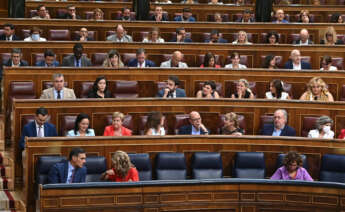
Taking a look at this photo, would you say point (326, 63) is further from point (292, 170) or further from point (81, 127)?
point (81, 127)

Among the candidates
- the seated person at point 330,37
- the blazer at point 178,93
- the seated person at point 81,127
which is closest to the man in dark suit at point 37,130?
the seated person at point 81,127

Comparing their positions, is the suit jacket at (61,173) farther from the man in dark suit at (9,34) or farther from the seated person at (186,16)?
the seated person at (186,16)

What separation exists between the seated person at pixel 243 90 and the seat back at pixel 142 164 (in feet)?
5.07

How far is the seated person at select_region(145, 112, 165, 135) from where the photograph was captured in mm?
5602

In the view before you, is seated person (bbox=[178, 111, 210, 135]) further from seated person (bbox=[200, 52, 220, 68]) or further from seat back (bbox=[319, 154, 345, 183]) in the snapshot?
seated person (bbox=[200, 52, 220, 68])

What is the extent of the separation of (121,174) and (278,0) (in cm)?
658

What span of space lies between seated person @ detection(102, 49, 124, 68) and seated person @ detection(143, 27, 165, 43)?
835 millimetres

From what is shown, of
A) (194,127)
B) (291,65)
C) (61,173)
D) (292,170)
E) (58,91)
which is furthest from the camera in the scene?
(291,65)

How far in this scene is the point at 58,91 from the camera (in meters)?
6.19

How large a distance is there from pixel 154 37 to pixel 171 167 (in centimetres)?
273

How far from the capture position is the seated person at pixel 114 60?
6875 millimetres

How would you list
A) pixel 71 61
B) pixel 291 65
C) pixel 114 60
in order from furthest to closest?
pixel 291 65
pixel 71 61
pixel 114 60

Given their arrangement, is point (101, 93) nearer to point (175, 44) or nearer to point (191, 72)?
point (191, 72)

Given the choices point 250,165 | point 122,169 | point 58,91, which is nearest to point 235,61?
point 58,91
